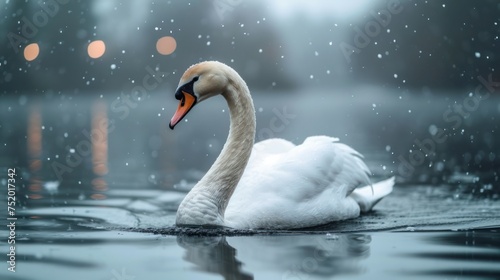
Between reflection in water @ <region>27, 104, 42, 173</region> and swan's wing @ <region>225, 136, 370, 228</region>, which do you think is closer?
swan's wing @ <region>225, 136, 370, 228</region>

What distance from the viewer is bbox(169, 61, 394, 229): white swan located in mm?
6238

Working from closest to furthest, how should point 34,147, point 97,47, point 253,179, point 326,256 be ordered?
point 326,256 < point 253,179 < point 97,47 < point 34,147

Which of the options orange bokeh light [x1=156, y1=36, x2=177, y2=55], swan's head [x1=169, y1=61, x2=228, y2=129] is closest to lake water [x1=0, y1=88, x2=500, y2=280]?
swan's head [x1=169, y1=61, x2=228, y2=129]

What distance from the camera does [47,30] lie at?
131 feet

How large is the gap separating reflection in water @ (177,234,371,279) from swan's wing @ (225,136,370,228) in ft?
1.48

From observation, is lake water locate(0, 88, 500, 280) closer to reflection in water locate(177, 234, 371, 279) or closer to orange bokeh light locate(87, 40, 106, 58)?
reflection in water locate(177, 234, 371, 279)

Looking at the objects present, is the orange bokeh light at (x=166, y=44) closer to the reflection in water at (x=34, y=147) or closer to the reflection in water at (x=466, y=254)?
the reflection in water at (x=34, y=147)

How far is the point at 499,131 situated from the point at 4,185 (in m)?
13.3

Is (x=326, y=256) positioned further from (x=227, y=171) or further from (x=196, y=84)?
(x=196, y=84)

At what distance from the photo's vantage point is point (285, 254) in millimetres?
5289

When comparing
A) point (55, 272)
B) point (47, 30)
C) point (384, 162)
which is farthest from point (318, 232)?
point (47, 30)

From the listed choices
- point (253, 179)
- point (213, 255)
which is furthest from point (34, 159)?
point (213, 255)

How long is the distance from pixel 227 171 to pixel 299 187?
643 millimetres

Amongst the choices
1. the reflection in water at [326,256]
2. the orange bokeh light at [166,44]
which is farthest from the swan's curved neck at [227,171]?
the orange bokeh light at [166,44]
